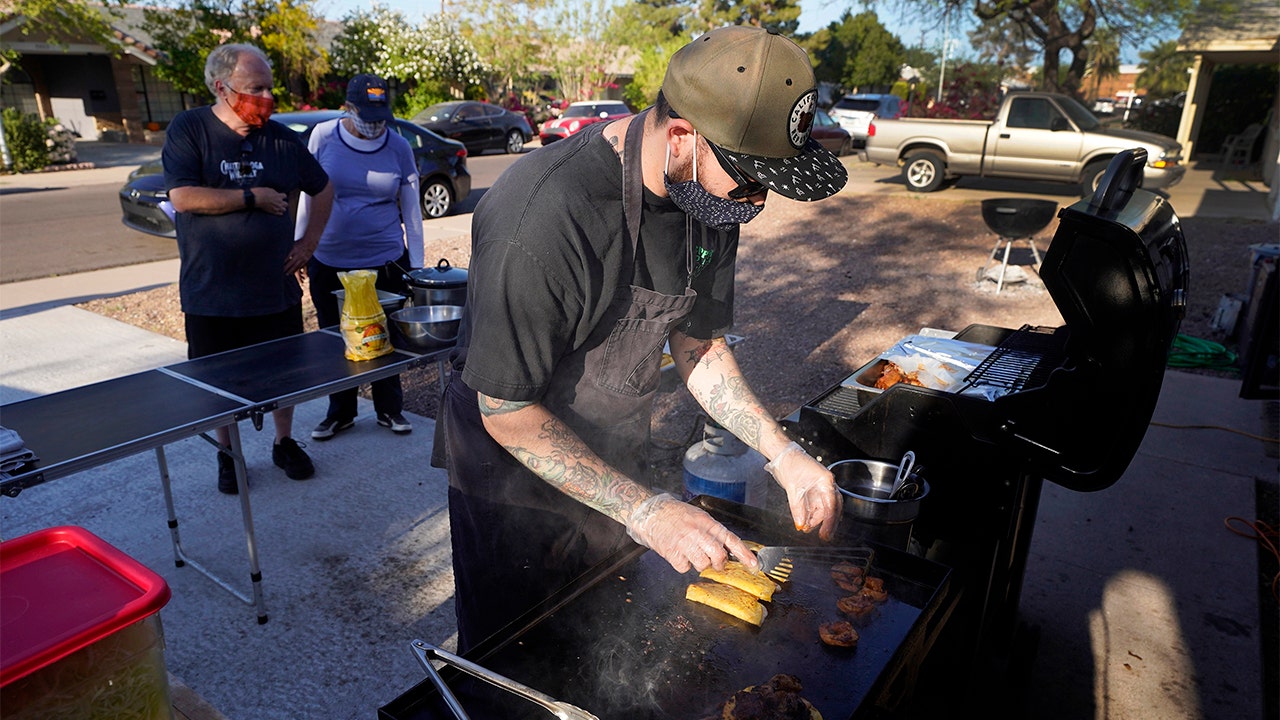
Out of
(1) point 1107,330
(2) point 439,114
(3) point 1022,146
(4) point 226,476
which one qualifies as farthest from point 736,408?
(2) point 439,114

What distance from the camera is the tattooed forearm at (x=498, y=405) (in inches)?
67.1

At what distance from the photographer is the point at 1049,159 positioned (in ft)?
41.8

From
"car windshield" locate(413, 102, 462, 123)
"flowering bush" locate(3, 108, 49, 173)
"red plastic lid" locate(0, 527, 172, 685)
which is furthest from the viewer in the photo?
"car windshield" locate(413, 102, 462, 123)

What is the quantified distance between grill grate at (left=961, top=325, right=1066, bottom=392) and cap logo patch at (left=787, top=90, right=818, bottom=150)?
127 centimetres

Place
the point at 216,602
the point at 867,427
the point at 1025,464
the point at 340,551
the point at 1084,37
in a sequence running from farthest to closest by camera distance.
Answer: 1. the point at 1084,37
2. the point at 340,551
3. the point at 216,602
4. the point at 867,427
5. the point at 1025,464

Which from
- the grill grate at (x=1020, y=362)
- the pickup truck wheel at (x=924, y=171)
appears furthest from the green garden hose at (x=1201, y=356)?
the pickup truck wheel at (x=924, y=171)

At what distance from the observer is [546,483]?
2043 millimetres

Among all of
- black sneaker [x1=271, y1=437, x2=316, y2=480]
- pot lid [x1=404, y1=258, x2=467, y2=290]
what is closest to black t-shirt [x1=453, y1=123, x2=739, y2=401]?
pot lid [x1=404, y1=258, x2=467, y2=290]

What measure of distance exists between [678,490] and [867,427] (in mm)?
1712

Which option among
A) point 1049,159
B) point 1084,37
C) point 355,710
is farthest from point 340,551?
point 1084,37

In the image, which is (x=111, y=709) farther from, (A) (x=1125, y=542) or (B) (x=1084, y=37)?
(B) (x=1084, y=37)

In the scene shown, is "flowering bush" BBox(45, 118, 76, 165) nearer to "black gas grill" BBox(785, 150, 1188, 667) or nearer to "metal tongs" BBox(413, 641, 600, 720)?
"black gas grill" BBox(785, 150, 1188, 667)

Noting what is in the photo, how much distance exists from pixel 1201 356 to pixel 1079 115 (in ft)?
26.8

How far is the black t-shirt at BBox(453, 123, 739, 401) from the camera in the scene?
63.2 inches
